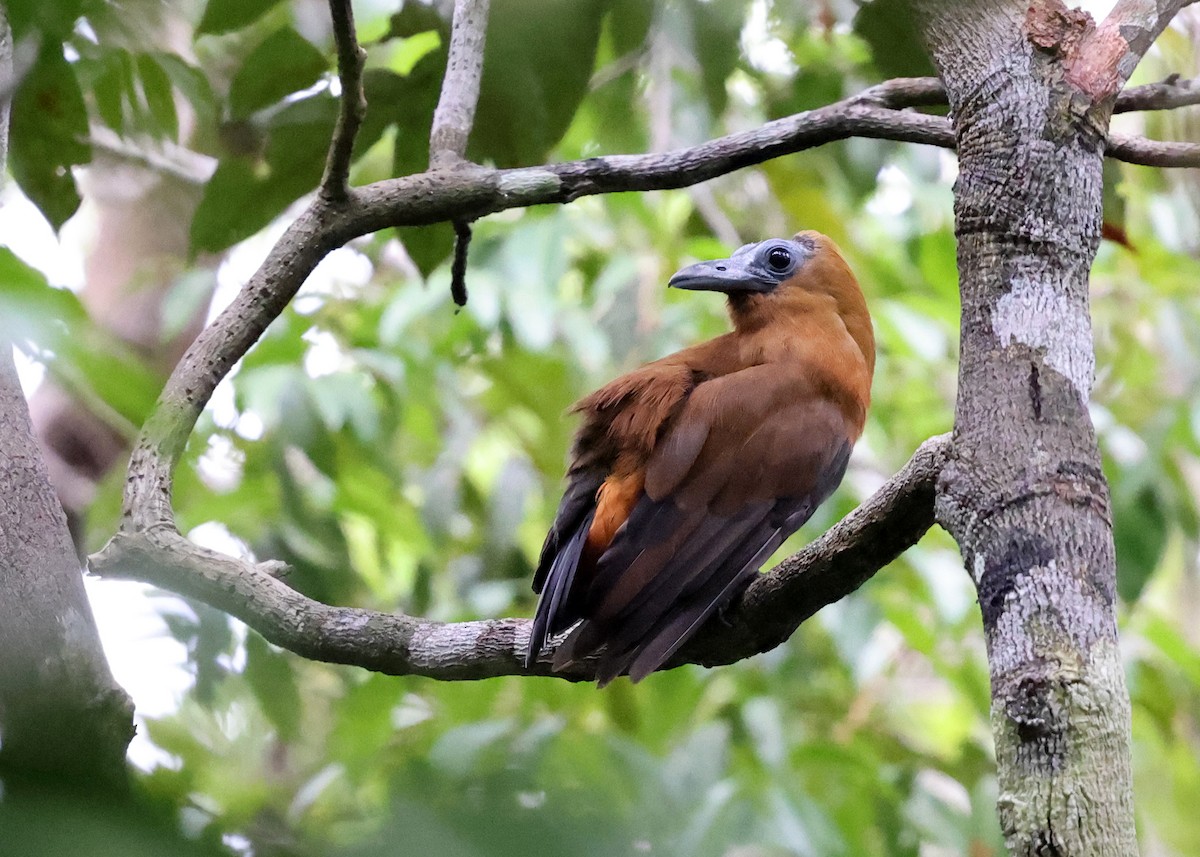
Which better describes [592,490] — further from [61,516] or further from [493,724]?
[61,516]

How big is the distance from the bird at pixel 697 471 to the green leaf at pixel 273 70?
91 centimetres

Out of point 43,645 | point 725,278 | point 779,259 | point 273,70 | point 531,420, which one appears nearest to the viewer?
point 43,645

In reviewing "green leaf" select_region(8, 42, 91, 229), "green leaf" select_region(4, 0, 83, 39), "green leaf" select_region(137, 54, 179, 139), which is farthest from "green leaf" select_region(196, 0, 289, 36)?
"green leaf" select_region(4, 0, 83, 39)

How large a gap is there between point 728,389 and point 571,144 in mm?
1881

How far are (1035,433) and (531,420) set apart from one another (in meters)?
3.48

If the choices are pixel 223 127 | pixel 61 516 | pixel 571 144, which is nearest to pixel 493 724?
pixel 61 516

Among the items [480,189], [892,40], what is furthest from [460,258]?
[892,40]

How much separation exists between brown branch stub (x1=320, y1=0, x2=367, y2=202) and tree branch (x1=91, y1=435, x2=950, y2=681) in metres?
0.57

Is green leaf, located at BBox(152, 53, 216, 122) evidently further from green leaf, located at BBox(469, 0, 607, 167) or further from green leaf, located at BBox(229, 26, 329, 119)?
green leaf, located at BBox(469, 0, 607, 167)

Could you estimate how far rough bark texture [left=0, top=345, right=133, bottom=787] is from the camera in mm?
412

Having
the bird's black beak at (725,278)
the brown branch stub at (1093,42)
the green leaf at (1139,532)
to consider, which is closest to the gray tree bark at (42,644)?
the brown branch stub at (1093,42)

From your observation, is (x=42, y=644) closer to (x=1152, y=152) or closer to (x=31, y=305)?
(x=31, y=305)

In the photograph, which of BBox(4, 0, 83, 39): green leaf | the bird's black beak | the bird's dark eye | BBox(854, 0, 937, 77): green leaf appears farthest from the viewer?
the bird's dark eye

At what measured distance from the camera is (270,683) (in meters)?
1.36
